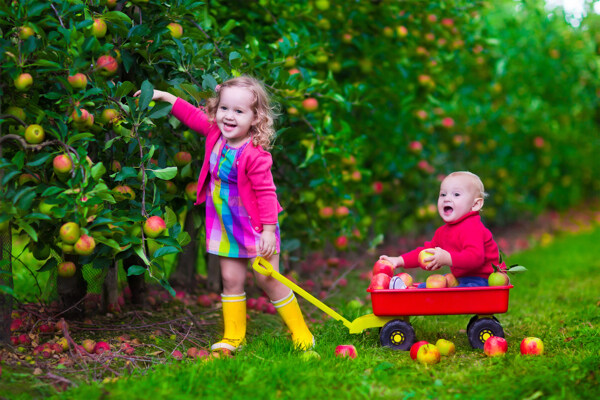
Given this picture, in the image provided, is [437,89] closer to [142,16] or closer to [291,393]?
[142,16]

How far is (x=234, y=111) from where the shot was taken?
290 centimetres

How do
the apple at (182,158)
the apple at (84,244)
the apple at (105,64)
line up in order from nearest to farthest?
the apple at (84,244)
the apple at (105,64)
the apple at (182,158)

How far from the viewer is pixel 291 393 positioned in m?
2.37

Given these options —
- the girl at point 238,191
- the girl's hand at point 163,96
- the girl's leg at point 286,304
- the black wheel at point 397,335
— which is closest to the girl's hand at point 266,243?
the girl at point 238,191

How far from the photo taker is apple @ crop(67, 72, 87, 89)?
2.51m

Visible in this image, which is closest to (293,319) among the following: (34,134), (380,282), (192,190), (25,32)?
(380,282)

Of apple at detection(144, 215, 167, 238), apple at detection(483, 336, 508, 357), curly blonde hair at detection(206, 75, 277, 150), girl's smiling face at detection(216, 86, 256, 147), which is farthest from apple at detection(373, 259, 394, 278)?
apple at detection(144, 215, 167, 238)

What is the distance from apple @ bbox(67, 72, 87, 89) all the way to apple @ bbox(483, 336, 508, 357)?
2019 millimetres

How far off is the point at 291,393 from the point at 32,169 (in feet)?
4.48

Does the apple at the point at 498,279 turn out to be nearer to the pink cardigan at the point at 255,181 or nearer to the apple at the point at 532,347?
the apple at the point at 532,347

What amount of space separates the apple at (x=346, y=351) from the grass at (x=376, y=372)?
0.13 feet

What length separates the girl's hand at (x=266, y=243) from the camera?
291 cm

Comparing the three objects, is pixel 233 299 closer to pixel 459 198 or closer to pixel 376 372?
pixel 376 372

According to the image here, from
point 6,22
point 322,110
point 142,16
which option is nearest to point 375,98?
point 322,110
